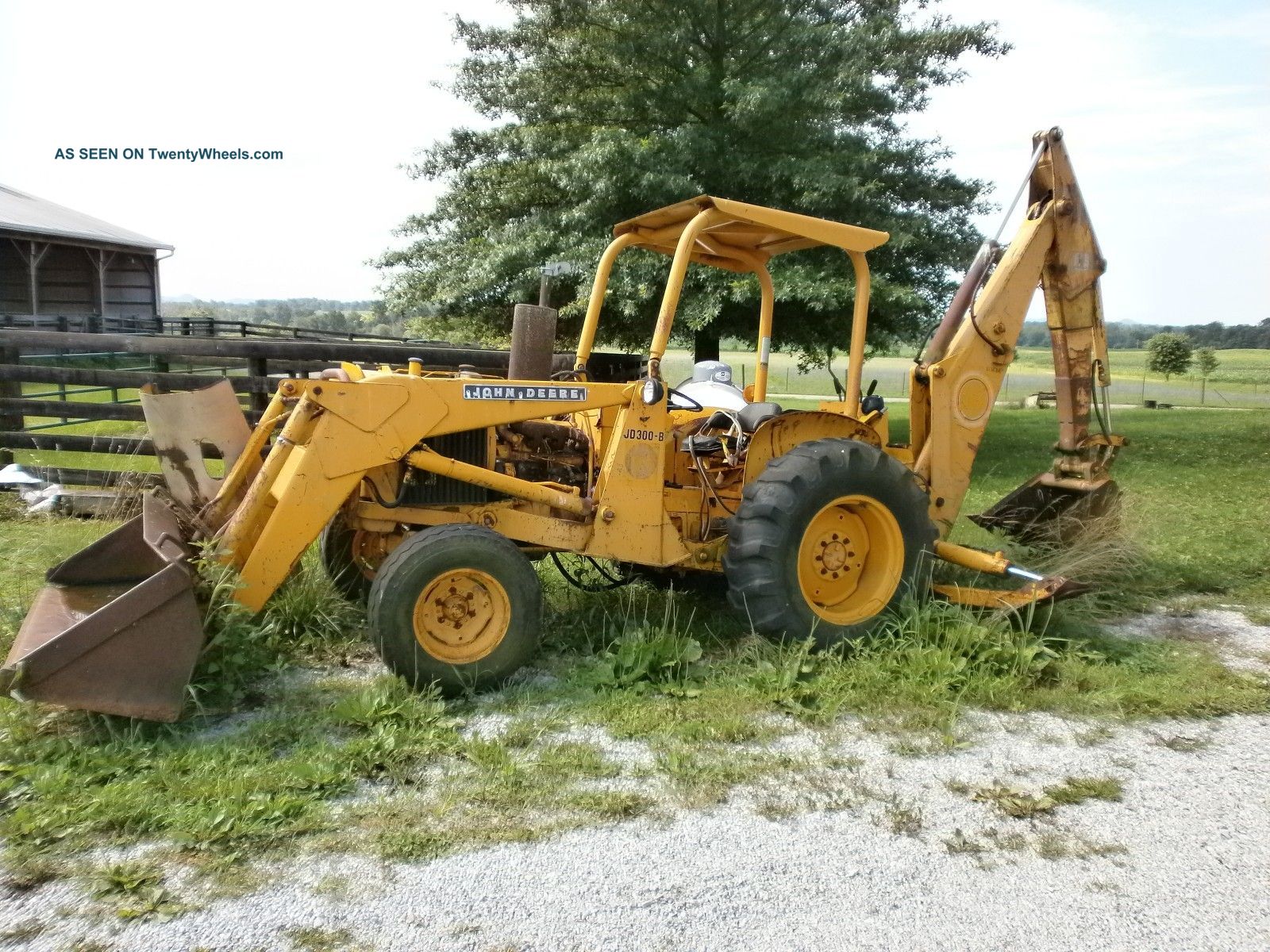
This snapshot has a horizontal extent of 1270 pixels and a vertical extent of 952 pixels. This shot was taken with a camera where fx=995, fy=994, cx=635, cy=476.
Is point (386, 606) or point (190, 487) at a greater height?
point (190, 487)

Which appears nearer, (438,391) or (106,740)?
(106,740)

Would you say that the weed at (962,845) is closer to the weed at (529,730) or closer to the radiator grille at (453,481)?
the weed at (529,730)

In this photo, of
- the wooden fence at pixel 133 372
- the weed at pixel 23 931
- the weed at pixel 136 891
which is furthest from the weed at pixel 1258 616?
the weed at pixel 23 931

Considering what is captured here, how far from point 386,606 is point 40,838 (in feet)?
5.00

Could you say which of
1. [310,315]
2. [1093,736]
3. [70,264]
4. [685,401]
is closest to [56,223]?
[70,264]

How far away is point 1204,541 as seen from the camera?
26.3 ft

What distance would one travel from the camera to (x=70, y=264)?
30156 mm

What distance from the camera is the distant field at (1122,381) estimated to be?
29875 mm

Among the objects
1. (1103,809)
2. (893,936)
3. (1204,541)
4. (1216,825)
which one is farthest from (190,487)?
(1204,541)

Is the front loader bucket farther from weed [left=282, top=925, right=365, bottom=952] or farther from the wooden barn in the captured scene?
the wooden barn

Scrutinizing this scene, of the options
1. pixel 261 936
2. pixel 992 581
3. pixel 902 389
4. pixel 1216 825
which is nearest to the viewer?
pixel 261 936

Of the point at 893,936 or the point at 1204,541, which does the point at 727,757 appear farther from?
the point at 1204,541

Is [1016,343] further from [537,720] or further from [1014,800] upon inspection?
[537,720]

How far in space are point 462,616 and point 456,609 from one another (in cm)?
5
